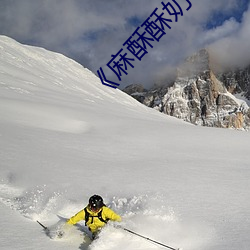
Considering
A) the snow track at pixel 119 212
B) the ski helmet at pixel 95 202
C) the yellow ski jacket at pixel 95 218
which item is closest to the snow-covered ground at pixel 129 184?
the snow track at pixel 119 212

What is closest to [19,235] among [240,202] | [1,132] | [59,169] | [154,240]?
[154,240]

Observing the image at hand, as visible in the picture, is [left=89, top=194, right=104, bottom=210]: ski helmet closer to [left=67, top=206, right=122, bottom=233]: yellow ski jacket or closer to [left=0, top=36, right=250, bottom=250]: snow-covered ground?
[left=67, top=206, right=122, bottom=233]: yellow ski jacket

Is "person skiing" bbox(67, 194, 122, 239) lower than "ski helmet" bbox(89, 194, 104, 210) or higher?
lower

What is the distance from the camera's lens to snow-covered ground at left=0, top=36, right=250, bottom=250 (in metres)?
5.41

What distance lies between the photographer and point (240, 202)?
6633 millimetres

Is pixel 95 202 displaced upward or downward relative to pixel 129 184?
downward

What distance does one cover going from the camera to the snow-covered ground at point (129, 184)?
17.7ft

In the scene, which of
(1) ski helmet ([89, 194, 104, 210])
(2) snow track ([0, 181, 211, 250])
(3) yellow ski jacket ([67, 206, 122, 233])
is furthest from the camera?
(3) yellow ski jacket ([67, 206, 122, 233])

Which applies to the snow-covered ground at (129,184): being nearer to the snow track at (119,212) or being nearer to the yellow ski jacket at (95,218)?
the snow track at (119,212)

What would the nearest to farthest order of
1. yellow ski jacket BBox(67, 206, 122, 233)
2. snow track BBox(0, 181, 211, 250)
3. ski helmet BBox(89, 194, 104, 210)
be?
snow track BBox(0, 181, 211, 250)
ski helmet BBox(89, 194, 104, 210)
yellow ski jacket BBox(67, 206, 122, 233)

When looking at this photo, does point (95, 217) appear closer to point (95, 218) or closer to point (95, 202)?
point (95, 218)

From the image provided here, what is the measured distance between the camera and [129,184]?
796 centimetres

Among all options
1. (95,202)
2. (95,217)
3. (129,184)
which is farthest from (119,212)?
(129,184)

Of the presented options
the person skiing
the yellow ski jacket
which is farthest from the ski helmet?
the yellow ski jacket
